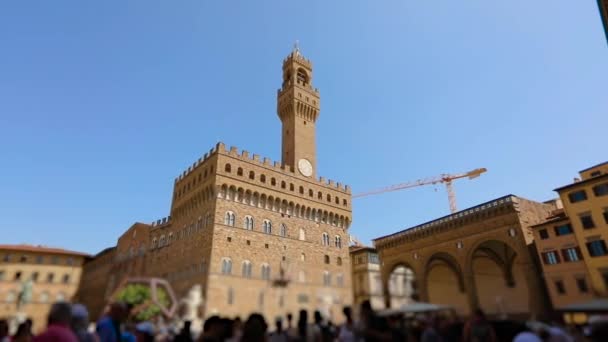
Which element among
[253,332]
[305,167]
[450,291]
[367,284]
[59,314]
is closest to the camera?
[59,314]

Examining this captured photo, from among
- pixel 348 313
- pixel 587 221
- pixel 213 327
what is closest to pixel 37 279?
pixel 213 327

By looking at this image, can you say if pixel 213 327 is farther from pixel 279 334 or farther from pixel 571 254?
pixel 571 254

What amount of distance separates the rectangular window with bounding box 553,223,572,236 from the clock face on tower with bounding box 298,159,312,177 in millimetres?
16435

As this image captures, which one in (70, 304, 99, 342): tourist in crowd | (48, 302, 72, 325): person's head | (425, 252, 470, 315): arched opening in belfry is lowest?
(70, 304, 99, 342): tourist in crowd

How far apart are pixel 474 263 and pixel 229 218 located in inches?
513

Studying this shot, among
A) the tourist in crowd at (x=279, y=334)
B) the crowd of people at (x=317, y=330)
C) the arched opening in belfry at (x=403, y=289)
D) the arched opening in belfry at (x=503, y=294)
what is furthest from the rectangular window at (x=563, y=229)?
the tourist in crowd at (x=279, y=334)

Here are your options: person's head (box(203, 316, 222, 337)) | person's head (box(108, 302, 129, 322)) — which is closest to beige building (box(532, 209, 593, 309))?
person's head (box(203, 316, 222, 337))

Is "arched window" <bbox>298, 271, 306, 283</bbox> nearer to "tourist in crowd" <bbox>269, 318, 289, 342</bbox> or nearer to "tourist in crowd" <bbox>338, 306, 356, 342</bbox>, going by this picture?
"tourist in crowd" <bbox>269, 318, 289, 342</bbox>

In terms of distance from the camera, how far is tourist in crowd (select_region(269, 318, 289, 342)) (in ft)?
17.3

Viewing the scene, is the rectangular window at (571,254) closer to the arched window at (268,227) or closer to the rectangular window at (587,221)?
the rectangular window at (587,221)

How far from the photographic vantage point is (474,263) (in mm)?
8039

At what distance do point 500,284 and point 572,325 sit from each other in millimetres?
1093

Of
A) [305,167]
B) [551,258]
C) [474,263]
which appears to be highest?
[305,167]

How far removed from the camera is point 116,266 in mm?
8938
